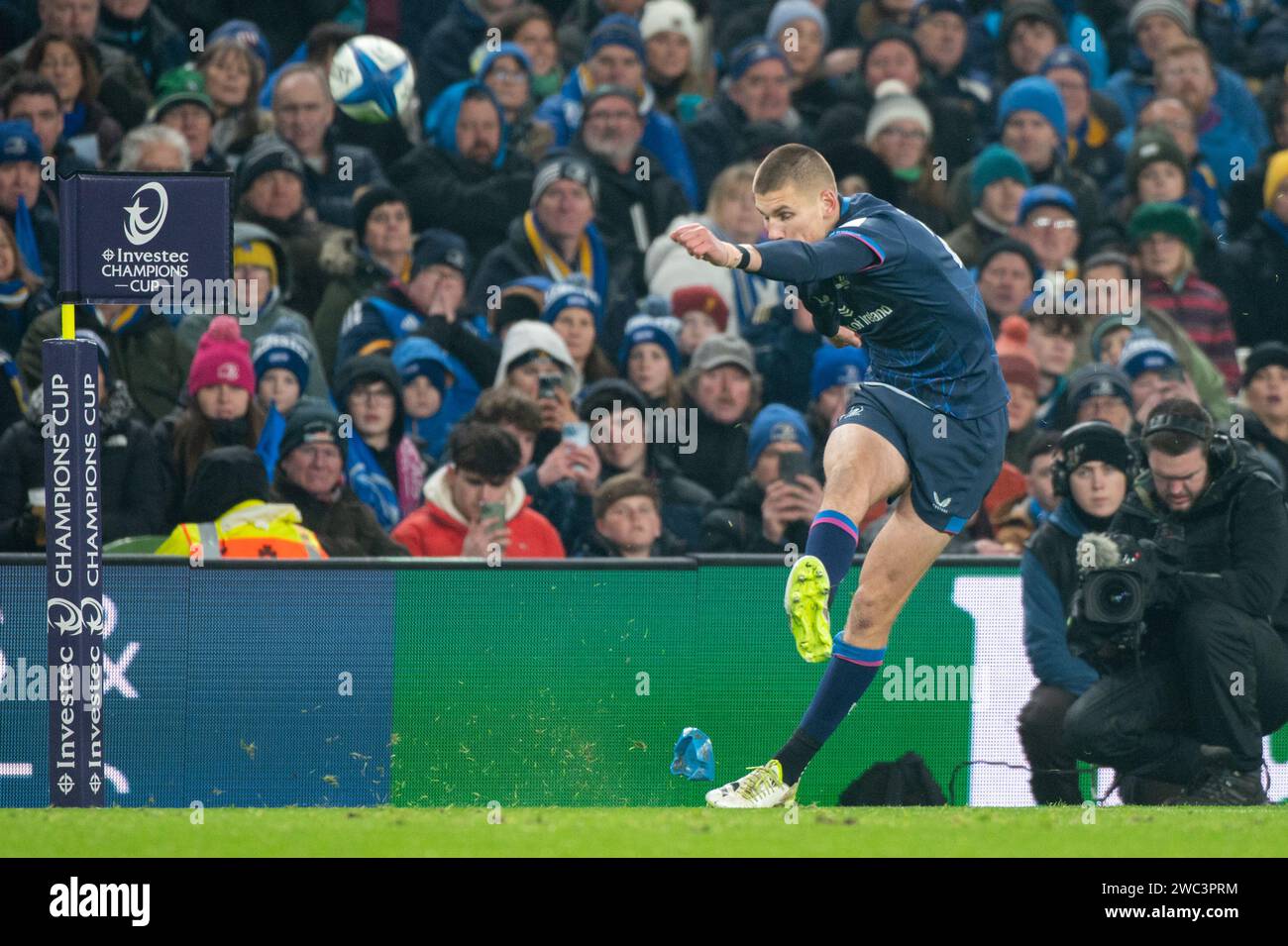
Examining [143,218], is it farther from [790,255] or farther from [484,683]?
[790,255]

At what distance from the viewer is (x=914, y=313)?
747 cm

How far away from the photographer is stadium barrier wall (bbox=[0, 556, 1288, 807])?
29.7 ft

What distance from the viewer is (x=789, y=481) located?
1018cm

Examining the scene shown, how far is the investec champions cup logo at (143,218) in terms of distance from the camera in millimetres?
7926

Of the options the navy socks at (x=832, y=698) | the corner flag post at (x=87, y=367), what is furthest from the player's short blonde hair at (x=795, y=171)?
the corner flag post at (x=87, y=367)

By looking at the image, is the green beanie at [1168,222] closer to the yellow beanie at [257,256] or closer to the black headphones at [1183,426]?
the black headphones at [1183,426]

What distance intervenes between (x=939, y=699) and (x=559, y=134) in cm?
554

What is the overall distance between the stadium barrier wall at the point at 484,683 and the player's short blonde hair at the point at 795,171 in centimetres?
233

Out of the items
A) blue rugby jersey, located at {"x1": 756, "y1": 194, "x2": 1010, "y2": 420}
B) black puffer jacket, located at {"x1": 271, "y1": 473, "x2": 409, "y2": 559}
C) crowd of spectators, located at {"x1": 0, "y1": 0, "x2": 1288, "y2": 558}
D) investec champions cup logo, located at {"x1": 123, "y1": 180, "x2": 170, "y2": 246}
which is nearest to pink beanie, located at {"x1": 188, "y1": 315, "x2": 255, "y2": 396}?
crowd of spectators, located at {"x1": 0, "y1": 0, "x2": 1288, "y2": 558}

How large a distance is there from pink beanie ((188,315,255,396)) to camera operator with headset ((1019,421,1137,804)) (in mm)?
4015

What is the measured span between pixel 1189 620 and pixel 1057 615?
72cm

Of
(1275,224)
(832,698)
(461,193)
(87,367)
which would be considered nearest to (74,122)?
(461,193)

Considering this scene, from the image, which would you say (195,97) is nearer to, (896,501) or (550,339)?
(550,339)

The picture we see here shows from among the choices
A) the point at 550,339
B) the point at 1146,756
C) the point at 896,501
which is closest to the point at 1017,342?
the point at 550,339
